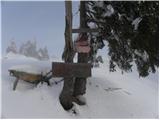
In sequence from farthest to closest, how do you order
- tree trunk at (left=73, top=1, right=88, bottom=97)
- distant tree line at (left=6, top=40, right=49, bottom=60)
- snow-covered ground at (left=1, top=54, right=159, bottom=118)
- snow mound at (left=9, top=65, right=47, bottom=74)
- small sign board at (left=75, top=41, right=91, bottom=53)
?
distant tree line at (left=6, top=40, right=49, bottom=60), tree trunk at (left=73, top=1, right=88, bottom=97), snow mound at (left=9, top=65, right=47, bottom=74), small sign board at (left=75, top=41, right=91, bottom=53), snow-covered ground at (left=1, top=54, right=159, bottom=118)

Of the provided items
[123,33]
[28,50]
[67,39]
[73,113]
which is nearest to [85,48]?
[67,39]

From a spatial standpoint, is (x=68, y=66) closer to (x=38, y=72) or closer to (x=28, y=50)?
(x=38, y=72)

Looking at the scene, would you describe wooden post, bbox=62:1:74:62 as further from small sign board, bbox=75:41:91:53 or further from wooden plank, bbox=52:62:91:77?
wooden plank, bbox=52:62:91:77

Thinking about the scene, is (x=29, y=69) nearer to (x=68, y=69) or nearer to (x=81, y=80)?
(x=68, y=69)

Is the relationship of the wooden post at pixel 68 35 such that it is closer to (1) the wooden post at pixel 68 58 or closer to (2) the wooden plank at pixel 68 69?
(1) the wooden post at pixel 68 58

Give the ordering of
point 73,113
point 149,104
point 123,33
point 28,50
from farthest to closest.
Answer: point 28,50 → point 149,104 → point 123,33 → point 73,113

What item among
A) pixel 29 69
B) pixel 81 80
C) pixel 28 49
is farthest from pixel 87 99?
pixel 28 49

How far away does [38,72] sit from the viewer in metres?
9.86

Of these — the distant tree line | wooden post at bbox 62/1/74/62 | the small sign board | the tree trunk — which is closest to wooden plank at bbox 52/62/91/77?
wooden post at bbox 62/1/74/62

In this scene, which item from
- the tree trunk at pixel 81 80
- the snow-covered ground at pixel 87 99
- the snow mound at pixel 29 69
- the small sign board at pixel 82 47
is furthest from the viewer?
the tree trunk at pixel 81 80

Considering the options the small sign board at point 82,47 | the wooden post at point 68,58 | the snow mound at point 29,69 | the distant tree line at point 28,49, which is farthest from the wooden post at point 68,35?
the distant tree line at point 28,49

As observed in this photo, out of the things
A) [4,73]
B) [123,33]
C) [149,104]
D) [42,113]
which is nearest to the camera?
[42,113]

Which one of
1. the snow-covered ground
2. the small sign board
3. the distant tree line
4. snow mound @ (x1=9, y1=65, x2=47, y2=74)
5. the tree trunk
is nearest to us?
the snow-covered ground

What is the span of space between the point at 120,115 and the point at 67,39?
2.67 m
